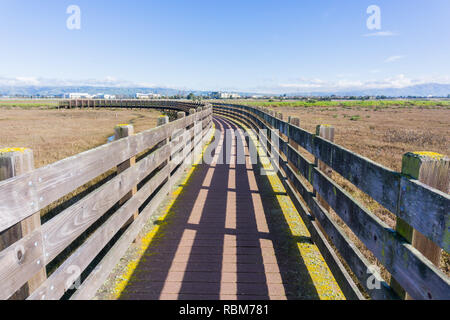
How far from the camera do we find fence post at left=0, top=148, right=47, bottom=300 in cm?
180

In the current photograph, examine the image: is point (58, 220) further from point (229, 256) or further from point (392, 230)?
point (392, 230)

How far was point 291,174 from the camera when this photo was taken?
18.9 ft

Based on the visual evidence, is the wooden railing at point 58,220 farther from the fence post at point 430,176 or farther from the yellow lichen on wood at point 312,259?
the fence post at point 430,176

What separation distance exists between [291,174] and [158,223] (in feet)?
8.00

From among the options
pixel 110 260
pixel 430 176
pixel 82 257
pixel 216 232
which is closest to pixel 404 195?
pixel 430 176

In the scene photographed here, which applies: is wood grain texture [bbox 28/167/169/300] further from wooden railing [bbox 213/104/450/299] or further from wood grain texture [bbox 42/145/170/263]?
wooden railing [bbox 213/104/450/299]

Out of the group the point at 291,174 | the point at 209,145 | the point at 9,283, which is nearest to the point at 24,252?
the point at 9,283

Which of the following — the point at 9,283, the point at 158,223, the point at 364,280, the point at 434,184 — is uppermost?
the point at 434,184

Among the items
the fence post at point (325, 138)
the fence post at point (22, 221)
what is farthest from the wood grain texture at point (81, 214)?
the fence post at point (325, 138)

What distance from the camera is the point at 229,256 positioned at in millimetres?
3779

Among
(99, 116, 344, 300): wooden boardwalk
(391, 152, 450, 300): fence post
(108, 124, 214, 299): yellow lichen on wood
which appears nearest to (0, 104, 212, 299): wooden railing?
(108, 124, 214, 299): yellow lichen on wood

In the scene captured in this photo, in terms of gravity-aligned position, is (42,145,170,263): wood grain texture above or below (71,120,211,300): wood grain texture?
above

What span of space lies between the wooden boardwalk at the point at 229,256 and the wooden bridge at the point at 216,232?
0.02 meters
